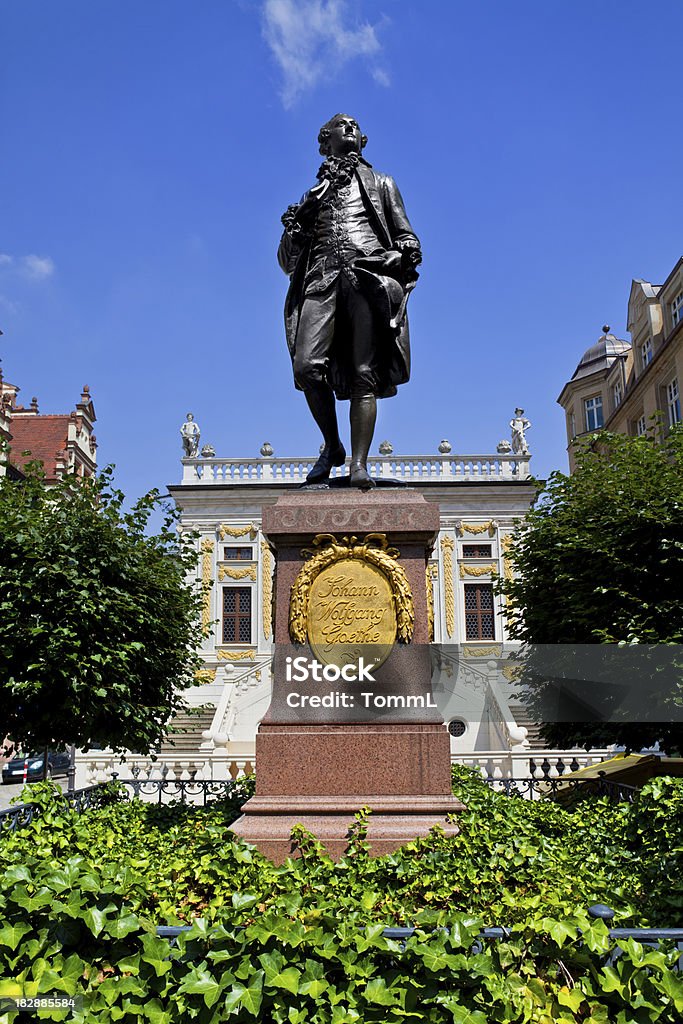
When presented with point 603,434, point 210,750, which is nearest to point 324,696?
point 603,434

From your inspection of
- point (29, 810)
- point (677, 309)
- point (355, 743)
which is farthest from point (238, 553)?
point (355, 743)

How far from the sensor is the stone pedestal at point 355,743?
4.81 meters

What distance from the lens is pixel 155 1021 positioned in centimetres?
260

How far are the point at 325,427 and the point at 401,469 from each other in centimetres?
3244

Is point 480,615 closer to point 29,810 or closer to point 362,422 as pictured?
point 29,810

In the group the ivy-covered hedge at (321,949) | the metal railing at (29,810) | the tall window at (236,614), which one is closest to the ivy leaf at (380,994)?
the ivy-covered hedge at (321,949)

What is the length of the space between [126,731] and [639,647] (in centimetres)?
758

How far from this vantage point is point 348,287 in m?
6.08

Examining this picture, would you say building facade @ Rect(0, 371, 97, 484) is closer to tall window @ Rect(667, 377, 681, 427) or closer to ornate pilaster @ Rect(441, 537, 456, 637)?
ornate pilaster @ Rect(441, 537, 456, 637)

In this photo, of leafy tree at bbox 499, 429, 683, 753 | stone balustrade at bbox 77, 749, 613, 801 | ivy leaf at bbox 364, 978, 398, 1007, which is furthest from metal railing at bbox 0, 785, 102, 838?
stone balustrade at bbox 77, 749, 613, 801

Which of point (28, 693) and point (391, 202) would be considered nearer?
point (391, 202)

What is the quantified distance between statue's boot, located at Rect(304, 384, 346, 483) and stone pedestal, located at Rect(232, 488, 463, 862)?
84 cm

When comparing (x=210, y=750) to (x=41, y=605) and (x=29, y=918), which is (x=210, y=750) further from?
(x=29, y=918)

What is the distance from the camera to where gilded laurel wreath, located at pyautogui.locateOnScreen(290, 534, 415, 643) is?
204 inches
